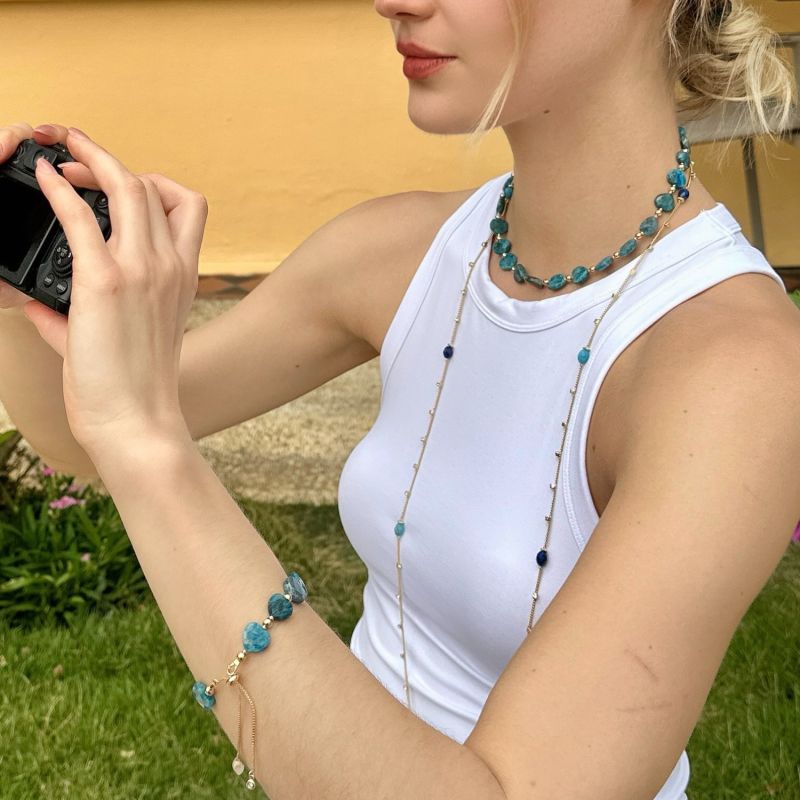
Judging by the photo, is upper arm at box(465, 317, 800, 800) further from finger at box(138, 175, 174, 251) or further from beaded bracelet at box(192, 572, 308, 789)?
finger at box(138, 175, 174, 251)

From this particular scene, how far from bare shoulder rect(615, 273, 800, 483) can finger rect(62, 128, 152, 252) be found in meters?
0.51

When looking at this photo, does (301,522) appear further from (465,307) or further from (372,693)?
(372,693)

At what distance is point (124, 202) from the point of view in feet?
3.70

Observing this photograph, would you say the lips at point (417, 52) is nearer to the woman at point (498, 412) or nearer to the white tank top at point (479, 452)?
the woman at point (498, 412)

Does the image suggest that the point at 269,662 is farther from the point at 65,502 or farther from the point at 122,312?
the point at 65,502

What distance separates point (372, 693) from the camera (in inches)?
40.7

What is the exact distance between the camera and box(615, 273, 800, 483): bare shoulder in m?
1.14

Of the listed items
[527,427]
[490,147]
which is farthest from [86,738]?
[490,147]

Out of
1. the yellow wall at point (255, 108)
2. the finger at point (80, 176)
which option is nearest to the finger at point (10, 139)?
the finger at point (80, 176)

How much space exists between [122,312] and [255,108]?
10.9ft

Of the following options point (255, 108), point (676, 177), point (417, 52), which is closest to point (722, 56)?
point (676, 177)

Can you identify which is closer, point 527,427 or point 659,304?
point 659,304

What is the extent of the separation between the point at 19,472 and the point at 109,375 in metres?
2.66

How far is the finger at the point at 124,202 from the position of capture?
1.11 metres
